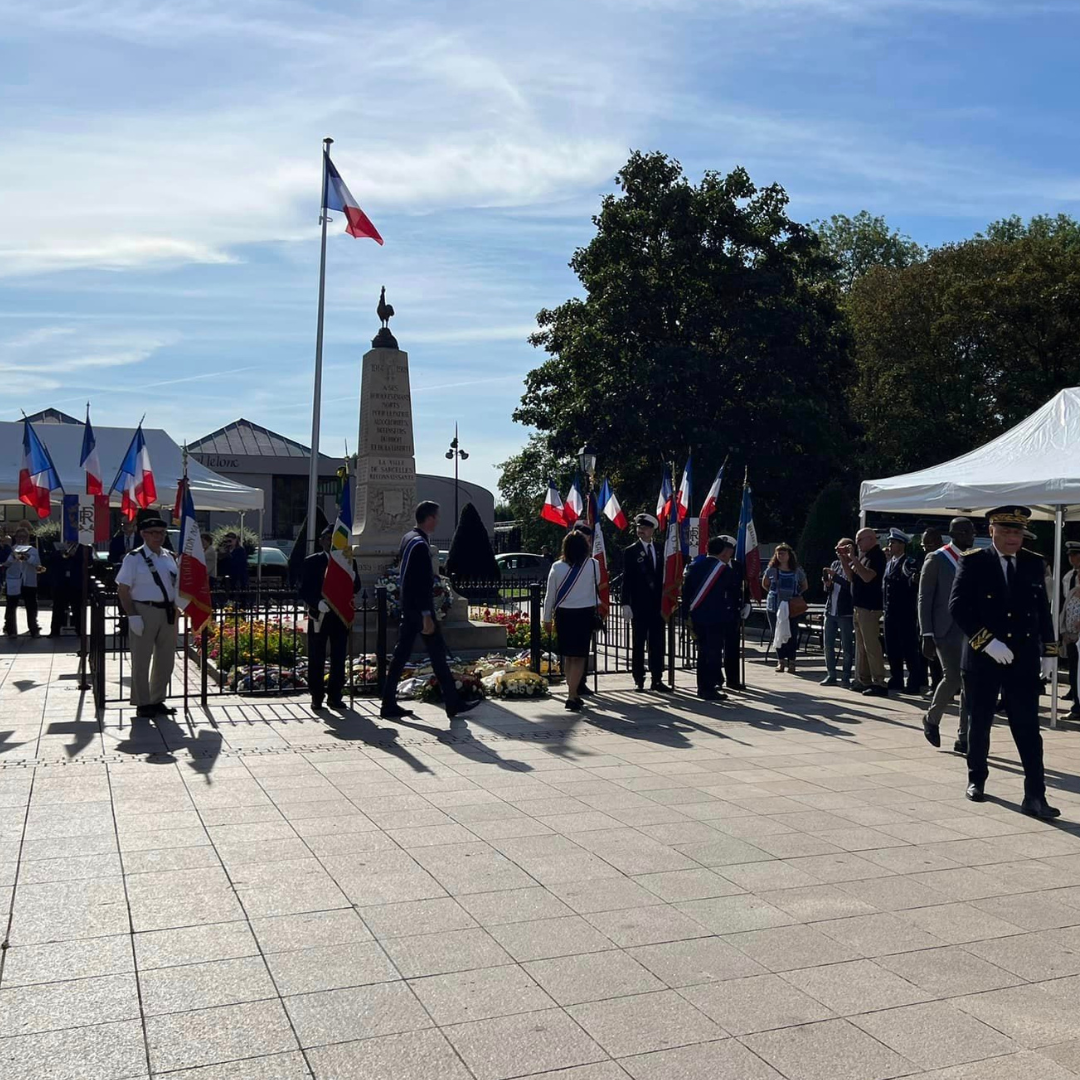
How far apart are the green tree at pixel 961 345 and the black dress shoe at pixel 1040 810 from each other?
31.7 meters

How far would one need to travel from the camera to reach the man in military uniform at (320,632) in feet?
37.2

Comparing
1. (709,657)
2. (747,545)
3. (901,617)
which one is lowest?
(709,657)

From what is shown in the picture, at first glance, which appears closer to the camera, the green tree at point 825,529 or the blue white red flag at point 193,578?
the blue white red flag at point 193,578

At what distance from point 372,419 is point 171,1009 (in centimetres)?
1468

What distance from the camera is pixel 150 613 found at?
10.5m

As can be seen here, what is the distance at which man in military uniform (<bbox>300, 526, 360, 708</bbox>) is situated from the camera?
37.2 ft

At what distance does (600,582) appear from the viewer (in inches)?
524

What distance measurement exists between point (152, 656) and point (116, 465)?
17.7 m

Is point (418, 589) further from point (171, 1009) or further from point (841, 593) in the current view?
point (171, 1009)

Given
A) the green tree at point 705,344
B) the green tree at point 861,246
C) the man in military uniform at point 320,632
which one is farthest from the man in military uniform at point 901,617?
the green tree at point 861,246

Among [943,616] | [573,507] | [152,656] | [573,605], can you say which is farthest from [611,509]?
[152,656]

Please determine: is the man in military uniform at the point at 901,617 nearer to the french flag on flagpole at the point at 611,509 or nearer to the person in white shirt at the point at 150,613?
the french flag on flagpole at the point at 611,509

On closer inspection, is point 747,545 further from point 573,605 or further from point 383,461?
point 383,461

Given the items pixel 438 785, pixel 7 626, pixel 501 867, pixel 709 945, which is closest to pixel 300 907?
pixel 501 867
